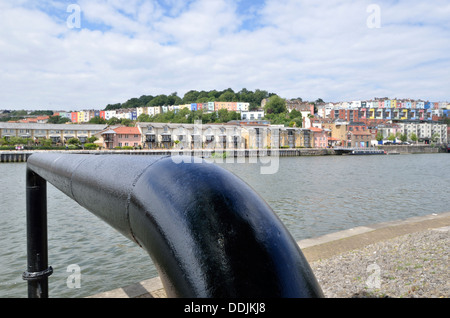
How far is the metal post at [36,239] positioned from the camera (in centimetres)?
338

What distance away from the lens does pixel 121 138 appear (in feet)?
253

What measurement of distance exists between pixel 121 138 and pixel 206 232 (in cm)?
7952

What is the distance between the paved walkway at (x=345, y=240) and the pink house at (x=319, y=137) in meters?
89.7

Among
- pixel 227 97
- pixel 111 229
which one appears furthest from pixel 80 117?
pixel 111 229

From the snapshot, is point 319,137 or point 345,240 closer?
point 345,240

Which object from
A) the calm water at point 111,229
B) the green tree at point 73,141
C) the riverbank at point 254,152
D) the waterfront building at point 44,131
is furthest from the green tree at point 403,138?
the calm water at point 111,229

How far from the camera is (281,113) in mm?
146750

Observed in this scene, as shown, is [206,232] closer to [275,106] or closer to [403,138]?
[403,138]

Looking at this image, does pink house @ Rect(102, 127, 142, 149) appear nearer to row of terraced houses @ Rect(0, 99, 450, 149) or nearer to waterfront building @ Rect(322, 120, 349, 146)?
row of terraced houses @ Rect(0, 99, 450, 149)

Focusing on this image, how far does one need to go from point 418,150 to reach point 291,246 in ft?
410

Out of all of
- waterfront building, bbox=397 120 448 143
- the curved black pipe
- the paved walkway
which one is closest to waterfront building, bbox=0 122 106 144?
the paved walkway

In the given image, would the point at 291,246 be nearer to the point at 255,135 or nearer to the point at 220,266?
the point at 220,266

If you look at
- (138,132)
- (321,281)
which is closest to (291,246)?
(321,281)

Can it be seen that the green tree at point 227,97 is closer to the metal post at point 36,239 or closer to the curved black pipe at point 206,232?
the metal post at point 36,239
